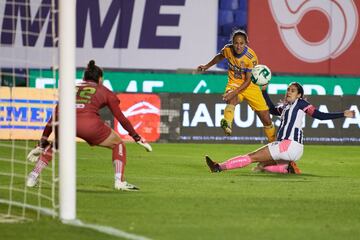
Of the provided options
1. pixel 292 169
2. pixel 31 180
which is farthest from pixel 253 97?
pixel 31 180

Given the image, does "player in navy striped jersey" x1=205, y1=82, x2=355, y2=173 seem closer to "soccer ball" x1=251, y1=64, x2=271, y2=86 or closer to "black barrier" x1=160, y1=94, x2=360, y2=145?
"soccer ball" x1=251, y1=64, x2=271, y2=86

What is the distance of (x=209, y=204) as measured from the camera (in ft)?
36.2

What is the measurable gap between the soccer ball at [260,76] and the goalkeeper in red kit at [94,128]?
440cm

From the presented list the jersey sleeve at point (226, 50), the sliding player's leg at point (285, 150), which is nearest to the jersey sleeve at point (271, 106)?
the sliding player's leg at point (285, 150)

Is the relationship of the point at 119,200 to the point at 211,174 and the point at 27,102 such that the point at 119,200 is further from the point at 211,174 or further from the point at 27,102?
the point at 27,102

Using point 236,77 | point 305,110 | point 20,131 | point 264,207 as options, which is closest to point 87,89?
point 264,207

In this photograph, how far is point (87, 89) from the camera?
12.6 meters

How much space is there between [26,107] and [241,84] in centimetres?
687

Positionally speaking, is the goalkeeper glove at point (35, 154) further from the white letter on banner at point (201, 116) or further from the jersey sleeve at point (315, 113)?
the white letter on banner at point (201, 116)

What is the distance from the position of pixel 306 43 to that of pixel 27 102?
1016 cm

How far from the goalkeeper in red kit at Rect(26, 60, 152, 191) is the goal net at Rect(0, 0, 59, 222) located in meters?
0.25

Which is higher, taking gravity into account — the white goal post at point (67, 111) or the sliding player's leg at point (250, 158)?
the white goal post at point (67, 111)

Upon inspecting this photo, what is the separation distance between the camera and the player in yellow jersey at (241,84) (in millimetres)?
17172

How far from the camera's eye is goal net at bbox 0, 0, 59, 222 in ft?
34.6
